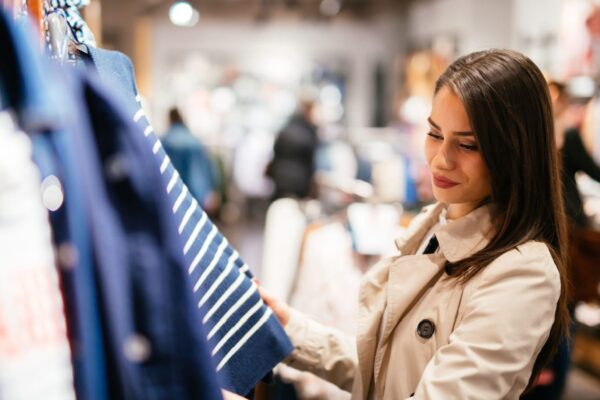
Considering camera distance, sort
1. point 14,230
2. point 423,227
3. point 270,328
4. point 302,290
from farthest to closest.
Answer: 1. point 302,290
2. point 423,227
3. point 270,328
4. point 14,230

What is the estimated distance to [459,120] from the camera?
4.16ft

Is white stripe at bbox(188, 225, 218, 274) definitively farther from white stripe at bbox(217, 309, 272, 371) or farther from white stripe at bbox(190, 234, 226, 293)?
white stripe at bbox(217, 309, 272, 371)

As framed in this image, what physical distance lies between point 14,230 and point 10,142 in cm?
8

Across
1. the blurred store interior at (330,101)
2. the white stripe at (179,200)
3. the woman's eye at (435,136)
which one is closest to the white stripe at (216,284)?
the white stripe at (179,200)

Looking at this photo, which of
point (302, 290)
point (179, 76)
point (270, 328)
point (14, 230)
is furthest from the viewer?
point (179, 76)

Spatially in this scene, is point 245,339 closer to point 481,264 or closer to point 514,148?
point 481,264

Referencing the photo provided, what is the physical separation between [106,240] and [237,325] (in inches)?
20.6

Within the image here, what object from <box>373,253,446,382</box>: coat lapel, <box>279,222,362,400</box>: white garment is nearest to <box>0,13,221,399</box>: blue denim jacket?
<box>373,253,446,382</box>: coat lapel

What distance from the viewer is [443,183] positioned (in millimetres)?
1331

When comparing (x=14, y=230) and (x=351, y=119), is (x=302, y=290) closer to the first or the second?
(x=14, y=230)

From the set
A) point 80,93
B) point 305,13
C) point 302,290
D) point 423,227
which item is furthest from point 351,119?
point 80,93

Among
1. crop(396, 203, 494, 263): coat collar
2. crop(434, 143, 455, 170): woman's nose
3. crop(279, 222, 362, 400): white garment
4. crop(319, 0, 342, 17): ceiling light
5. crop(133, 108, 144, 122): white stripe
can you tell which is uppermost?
crop(319, 0, 342, 17): ceiling light

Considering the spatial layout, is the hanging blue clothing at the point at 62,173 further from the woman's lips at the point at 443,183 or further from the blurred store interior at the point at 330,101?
the blurred store interior at the point at 330,101

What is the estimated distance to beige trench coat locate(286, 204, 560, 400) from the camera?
118 cm
